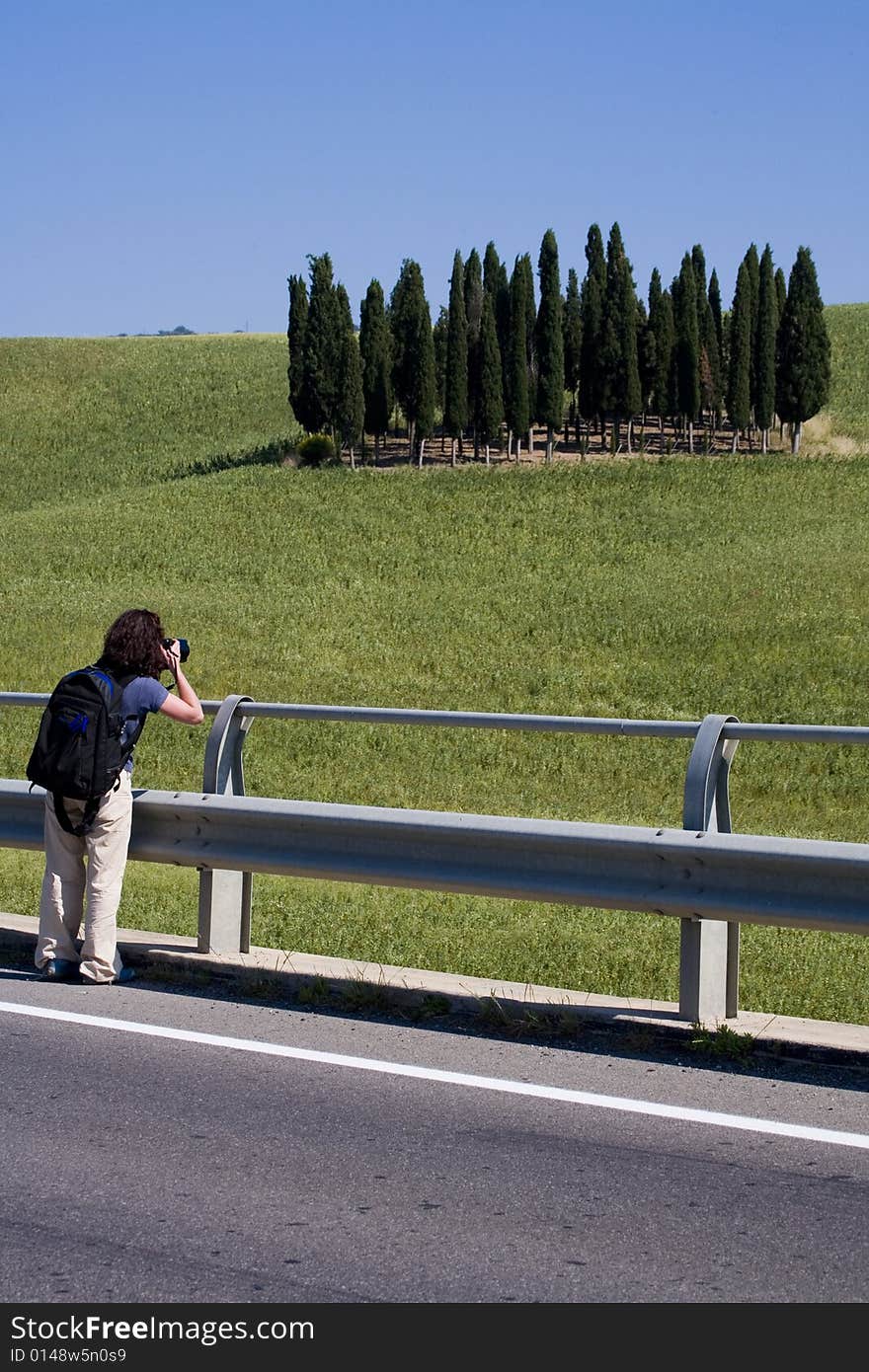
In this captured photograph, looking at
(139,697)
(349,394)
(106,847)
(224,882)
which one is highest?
(349,394)

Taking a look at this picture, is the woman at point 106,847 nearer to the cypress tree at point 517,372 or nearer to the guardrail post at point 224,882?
the guardrail post at point 224,882

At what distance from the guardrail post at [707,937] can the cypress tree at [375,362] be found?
221 feet

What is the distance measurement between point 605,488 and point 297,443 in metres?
18.6

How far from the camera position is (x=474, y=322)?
248ft

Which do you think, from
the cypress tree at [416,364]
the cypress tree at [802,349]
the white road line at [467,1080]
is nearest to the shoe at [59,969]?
the white road line at [467,1080]

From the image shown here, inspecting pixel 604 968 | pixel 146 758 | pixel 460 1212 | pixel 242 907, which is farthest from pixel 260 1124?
pixel 146 758

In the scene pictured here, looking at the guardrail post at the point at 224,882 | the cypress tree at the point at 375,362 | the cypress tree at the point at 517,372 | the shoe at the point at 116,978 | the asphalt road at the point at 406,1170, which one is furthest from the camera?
the cypress tree at the point at 375,362

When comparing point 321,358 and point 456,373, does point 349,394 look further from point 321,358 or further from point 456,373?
point 456,373

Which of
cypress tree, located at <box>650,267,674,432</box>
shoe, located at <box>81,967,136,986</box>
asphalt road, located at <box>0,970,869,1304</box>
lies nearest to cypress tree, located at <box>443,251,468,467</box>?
cypress tree, located at <box>650,267,674,432</box>

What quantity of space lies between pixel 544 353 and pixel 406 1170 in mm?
68880

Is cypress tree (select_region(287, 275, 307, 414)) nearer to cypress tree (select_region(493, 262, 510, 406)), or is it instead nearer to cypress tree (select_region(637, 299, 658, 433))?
cypress tree (select_region(493, 262, 510, 406))

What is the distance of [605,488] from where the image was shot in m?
62.5

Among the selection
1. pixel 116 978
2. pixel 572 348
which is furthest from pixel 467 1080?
pixel 572 348

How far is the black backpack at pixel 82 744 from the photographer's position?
7680 mm
